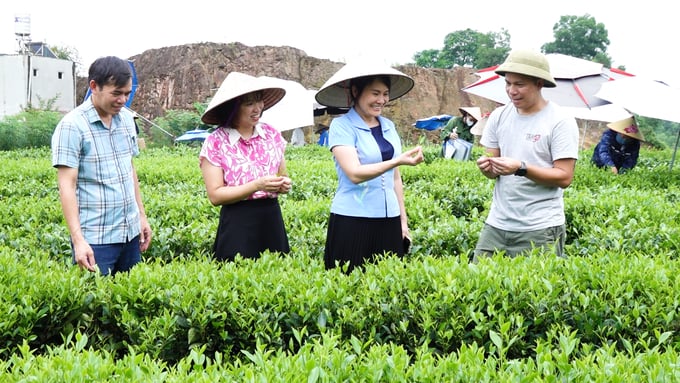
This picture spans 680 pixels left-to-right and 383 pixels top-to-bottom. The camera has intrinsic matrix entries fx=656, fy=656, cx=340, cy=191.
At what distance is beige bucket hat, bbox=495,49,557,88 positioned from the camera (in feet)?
11.4

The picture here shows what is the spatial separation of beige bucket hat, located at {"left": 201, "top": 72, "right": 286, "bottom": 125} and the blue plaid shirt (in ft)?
1.56

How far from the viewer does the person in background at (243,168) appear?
3.56 m

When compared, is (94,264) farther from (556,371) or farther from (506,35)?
(506,35)

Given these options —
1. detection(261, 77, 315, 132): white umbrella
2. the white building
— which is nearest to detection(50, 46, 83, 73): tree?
the white building

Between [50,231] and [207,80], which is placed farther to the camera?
[207,80]

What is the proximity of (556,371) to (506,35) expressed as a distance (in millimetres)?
52473

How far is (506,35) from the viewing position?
51.8 metres

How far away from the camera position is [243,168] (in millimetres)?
3645

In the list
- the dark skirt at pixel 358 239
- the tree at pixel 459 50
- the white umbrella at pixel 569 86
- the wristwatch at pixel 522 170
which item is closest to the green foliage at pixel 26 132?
the white umbrella at pixel 569 86

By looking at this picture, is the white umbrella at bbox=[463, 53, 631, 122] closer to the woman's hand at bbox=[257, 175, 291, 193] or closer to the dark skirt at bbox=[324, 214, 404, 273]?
the dark skirt at bbox=[324, 214, 404, 273]

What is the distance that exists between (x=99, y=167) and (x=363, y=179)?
1376mm

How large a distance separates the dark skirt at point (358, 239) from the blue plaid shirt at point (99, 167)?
112 centimetres

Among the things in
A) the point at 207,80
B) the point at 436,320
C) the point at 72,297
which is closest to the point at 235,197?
the point at 72,297

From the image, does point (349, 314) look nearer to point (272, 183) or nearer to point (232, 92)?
point (272, 183)
